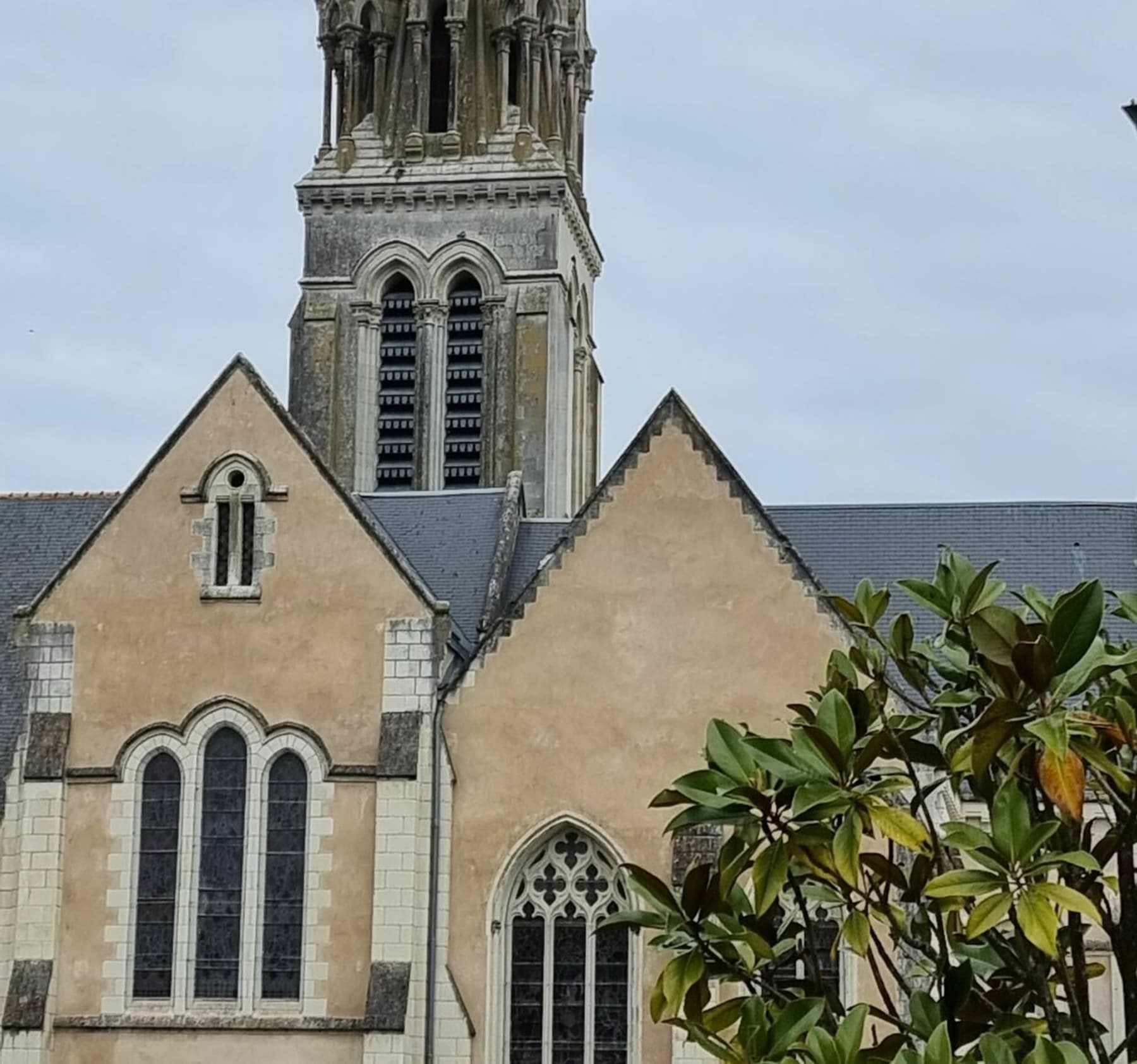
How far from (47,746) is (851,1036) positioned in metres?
18.5

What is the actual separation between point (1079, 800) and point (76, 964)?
742 inches

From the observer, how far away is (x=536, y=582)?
92.9 ft

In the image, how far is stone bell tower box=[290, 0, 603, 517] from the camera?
4769 centimetres

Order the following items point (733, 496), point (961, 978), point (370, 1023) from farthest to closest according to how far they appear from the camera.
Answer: point (733, 496) < point (370, 1023) < point (961, 978)

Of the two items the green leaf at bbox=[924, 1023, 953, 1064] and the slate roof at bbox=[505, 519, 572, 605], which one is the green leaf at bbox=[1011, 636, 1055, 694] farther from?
the slate roof at bbox=[505, 519, 572, 605]

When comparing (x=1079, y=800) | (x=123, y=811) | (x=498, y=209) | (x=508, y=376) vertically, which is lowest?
(x=1079, y=800)

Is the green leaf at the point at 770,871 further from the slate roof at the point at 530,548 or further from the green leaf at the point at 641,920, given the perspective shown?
the slate roof at the point at 530,548

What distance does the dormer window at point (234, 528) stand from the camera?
28.5 meters

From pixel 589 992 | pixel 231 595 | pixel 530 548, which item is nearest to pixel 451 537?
pixel 530 548

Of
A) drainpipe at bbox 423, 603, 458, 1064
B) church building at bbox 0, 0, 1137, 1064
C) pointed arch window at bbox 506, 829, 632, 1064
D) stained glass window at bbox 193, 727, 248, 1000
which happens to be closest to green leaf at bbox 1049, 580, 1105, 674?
church building at bbox 0, 0, 1137, 1064

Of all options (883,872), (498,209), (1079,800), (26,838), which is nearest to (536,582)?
(26,838)

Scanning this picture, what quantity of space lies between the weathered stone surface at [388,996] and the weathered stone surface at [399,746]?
86.0 inches

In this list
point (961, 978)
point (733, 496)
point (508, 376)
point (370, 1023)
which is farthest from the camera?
point (508, 376)

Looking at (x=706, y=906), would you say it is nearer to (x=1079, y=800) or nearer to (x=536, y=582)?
(x=1079, y=800)
